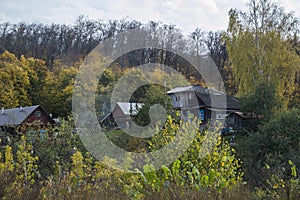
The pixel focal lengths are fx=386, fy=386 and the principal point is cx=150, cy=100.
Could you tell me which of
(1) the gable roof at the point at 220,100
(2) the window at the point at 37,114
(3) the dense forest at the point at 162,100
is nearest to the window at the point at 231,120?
(1) the gable roof at the point at 220,100

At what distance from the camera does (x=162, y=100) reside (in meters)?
15.9

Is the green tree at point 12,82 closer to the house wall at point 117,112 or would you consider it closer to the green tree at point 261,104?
the house wall at point 117,112

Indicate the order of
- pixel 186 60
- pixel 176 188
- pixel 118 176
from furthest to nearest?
pixel 186 60
pixel 118 176
pixel 176 188

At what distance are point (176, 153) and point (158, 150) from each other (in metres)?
0.40

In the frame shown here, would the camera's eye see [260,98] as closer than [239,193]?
No

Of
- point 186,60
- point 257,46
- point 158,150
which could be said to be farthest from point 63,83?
point 158,150

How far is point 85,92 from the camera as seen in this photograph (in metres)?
24.0

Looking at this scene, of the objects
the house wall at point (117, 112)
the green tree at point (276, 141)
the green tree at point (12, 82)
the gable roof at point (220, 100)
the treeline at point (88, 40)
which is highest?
the treeline at point (88, 40)

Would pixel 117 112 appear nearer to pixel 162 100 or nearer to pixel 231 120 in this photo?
pixel 231 120

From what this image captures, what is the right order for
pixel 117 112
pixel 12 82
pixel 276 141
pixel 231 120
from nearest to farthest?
1. pixel 276 141
2. pixel 231 120
3. pixel 117 112
4. pixel 12 82

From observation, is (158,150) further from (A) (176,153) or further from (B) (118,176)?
(B) (118,176)

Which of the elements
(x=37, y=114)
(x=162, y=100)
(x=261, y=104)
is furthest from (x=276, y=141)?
(x=37, y=114)

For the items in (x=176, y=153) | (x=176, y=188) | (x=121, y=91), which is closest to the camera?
(x=176, y=188)

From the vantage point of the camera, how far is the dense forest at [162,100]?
418cm
